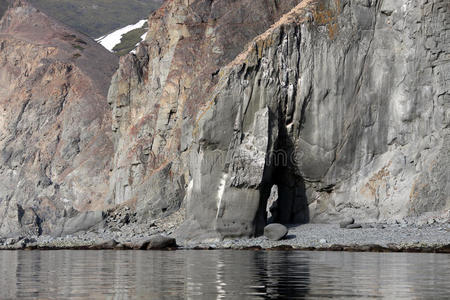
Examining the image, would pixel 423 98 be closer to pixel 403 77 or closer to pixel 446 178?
pixel 403 77

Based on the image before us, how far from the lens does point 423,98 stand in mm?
34594

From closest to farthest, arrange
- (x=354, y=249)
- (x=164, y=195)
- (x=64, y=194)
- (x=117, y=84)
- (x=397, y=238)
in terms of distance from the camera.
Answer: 1. (x=354, y=249)
2. (x=397, y=238)
3. (x=164, y=195)
4. (x=117, y=84)
5. (x=64, y=194)

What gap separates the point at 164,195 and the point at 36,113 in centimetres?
3195

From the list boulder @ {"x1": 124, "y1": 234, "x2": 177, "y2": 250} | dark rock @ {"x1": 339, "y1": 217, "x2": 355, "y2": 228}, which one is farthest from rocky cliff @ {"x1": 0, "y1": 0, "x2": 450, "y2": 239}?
boulder @ {"x1": 124, "y1": 234, "x2": 177, "y2": 250}

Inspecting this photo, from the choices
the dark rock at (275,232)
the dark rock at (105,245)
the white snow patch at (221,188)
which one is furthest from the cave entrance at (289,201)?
the dark rock at (105,245)

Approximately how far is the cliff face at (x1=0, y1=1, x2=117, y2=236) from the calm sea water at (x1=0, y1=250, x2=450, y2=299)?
1577 inches

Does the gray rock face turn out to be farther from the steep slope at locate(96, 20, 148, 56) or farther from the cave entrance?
the steep slope at locate(96, 20, 148, 56)

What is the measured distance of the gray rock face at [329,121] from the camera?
110ft

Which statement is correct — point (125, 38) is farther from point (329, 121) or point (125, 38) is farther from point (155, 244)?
point (155, 244)

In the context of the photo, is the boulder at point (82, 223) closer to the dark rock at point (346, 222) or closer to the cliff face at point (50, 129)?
the cliff face at point (50, 129)

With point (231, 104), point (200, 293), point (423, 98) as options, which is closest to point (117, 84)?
point (231, 104)

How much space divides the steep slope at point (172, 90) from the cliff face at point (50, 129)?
7471mm

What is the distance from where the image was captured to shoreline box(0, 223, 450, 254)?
84.8 feet

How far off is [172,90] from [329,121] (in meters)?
19.6
